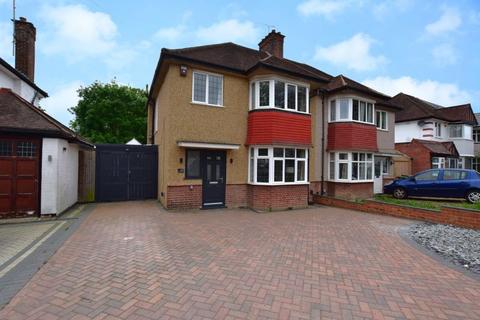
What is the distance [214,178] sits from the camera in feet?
36.3

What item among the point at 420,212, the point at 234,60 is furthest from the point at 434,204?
the point at 234,60

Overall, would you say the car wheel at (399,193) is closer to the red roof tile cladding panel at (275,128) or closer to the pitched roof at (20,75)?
the red roof tile cladding panel at (275,128)

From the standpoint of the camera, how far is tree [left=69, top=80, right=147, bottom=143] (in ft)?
101

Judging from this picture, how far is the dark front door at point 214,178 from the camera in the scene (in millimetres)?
10844

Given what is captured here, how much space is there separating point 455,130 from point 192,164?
2539cm

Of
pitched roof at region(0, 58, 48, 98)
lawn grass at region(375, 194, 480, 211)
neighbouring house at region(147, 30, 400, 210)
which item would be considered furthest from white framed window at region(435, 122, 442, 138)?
pitched roof at region(0, 58, 48, 98)

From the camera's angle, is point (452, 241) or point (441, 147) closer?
point (452, 241)

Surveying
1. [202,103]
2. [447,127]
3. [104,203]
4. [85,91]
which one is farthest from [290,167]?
[85,91]

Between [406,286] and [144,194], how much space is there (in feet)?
36.8

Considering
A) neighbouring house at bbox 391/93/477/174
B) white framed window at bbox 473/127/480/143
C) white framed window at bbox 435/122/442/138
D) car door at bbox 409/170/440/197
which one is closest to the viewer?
car door at bbox 409/170/440/197

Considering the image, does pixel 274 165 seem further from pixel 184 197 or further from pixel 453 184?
pixel 453 184

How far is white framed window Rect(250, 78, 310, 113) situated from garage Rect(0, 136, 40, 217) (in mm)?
8113

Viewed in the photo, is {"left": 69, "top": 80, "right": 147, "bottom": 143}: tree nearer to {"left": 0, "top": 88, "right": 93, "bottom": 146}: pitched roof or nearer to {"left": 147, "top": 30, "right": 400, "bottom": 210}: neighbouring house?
{"left": 147, "top": 30, "right": 400, "bottom": 210}: neighbouring house

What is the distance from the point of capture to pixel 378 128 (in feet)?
53.3
